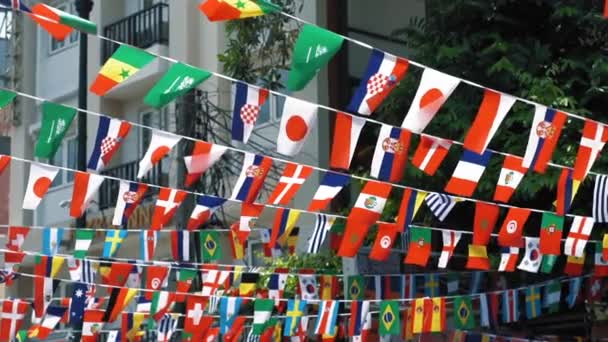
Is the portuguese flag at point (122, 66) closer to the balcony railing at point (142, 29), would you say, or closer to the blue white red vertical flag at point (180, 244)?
the blue white red vertical flag at point (180, 244)

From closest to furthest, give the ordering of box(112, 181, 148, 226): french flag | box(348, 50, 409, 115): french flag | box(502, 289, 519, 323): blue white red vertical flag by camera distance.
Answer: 1. box(348, 50, 409, 115): french flag
2. box(112, 181, 148, 226): french flag
3. box(502, 289, 519, 323): blue white red vertical flag

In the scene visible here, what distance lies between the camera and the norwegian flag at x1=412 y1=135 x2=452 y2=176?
11.1 meters

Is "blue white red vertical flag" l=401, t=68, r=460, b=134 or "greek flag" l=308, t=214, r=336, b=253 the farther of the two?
"greek flag" l=308, t=214, r=336, b=253

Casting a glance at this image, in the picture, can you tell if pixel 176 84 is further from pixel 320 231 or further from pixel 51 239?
pixel 51 239

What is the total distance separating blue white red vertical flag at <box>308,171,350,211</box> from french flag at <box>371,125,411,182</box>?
2.53ft

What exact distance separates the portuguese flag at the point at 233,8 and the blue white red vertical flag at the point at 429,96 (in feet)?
4.64

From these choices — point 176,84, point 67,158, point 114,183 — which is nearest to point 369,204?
point 176,84

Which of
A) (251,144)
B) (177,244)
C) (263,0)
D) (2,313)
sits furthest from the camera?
(251,144)

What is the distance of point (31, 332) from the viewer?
16438 millimetres

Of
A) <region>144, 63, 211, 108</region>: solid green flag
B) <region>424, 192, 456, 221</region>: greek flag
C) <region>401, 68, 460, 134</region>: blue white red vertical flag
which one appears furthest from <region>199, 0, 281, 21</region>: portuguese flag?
<region>424, 192, 456, 221</region>: greek flag

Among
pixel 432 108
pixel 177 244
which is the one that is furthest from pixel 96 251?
pixel 432 108

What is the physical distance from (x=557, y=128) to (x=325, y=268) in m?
6.44

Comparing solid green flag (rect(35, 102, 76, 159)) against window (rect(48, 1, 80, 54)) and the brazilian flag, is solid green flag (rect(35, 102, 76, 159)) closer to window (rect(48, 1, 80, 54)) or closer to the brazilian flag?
the brazilian flag

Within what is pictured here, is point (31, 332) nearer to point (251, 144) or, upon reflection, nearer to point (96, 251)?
point (251, 144)
